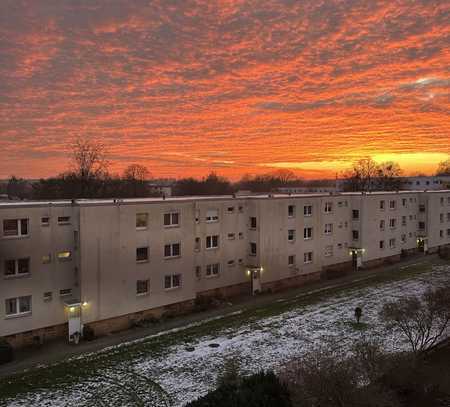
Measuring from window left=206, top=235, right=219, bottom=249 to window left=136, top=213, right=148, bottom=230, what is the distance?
701 cm

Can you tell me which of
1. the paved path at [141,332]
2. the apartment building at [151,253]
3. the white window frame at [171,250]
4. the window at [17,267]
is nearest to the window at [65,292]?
the apartment building at [151,253]

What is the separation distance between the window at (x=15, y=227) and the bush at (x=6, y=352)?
21.7 ft

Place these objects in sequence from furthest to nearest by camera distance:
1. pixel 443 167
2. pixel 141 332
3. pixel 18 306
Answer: pixel 443 167
pixel 141 332
pixel 18 306

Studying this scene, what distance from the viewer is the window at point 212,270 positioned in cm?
3519

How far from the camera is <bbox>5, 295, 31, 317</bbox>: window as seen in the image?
80.5 feet

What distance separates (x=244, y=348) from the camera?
24312 mm

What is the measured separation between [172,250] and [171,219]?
8.25 ft

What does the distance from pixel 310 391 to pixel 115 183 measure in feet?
235

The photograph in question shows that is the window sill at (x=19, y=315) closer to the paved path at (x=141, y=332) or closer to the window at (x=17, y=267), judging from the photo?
the paved path at (x=141, y=332)

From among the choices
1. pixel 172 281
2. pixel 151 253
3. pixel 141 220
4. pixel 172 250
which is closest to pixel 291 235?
pixel 172 250

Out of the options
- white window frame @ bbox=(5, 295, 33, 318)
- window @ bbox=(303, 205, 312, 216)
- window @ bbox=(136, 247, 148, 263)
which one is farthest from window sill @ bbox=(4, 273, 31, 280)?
window @ bbox=(303, 205, 312, 216)

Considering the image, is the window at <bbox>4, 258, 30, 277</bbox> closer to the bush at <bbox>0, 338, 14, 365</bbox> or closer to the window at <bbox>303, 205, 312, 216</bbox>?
the bush at <bbox>0, 338, 14, 365</bbox>

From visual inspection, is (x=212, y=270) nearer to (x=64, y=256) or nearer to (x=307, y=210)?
(x=307, y=210)

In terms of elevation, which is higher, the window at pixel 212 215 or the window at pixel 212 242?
the window at pixel 212 215
